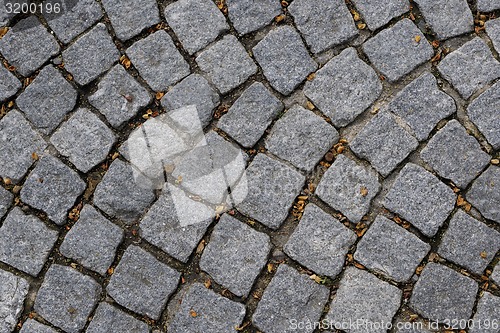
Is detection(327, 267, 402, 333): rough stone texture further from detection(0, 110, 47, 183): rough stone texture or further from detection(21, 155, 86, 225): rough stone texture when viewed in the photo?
detection(0, 110, 47, 183): rough stone texture

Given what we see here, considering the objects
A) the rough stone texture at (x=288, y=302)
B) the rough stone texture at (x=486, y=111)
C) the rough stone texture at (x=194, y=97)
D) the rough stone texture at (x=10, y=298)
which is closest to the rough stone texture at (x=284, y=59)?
the rough stone texture at (x=194, y=97)

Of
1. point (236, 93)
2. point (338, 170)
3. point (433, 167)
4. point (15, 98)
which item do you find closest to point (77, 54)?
point (15, 98)

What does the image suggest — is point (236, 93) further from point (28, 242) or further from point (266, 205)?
point (28, 242)

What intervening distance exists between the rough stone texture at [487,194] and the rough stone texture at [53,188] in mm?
1952

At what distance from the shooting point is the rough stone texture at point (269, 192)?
2.66m

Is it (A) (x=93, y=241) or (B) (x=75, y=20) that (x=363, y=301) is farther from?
(B) (x=75, y=20)

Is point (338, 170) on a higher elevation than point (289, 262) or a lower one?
higher

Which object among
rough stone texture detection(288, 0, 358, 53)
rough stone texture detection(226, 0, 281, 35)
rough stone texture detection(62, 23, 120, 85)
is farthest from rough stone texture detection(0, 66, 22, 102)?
rough stone texture detection(288, 0, 358, 53)

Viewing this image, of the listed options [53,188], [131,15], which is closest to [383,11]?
[131,15]

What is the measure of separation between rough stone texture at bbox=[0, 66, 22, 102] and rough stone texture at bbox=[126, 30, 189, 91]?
63cm

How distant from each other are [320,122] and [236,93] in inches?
17.9

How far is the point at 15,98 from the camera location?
2.80m

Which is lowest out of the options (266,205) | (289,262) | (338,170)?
(289,262)

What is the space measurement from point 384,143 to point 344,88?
34 cm
